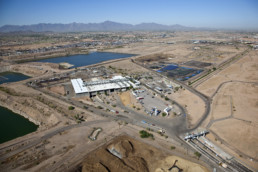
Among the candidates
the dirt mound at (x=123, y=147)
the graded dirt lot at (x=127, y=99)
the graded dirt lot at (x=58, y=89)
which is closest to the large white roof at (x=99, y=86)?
the graded dirt lot at (x=127, y=99)

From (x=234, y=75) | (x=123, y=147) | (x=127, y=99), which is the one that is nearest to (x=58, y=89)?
(x=127, y=99)

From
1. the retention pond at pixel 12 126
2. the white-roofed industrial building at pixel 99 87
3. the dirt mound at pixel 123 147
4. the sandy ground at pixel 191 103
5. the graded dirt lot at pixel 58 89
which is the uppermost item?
the white-roofed industrial building at pixel 99 87

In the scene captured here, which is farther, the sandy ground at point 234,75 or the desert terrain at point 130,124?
the sandy ground at point 234,75

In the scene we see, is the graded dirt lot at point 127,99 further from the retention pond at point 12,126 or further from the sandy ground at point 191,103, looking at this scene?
the retention pond at point 12,126

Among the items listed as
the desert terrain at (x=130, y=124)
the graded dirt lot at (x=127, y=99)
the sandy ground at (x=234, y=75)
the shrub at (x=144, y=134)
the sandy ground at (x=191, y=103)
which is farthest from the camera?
the sandy ground at (x=234, y=75)

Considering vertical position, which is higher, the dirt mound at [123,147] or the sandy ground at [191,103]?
the sandy ground at [191,103]

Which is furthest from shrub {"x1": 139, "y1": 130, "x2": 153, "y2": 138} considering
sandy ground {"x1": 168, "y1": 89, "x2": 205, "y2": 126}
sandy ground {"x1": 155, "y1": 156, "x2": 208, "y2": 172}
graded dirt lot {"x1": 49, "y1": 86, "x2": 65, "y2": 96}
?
graded dirt lot {"x1": 49, "y1": 86, "x2": 65, "y2": 96}

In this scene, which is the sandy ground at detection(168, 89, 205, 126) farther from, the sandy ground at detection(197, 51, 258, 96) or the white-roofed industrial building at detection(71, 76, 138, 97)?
the white-roofed industrial building at detection(71, 76, 138, 97)
